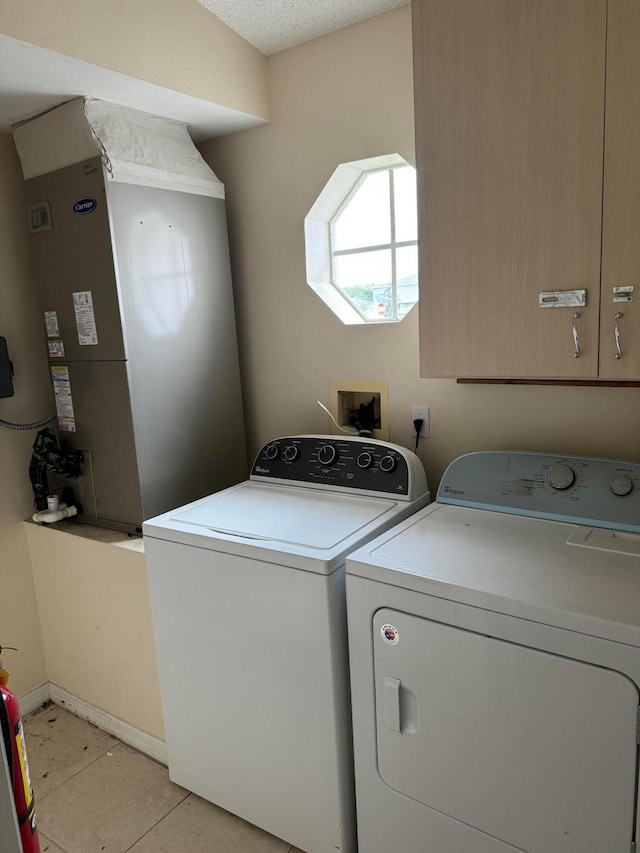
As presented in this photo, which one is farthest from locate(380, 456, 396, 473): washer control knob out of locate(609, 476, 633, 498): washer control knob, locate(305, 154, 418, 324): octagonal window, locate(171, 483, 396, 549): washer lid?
locate(609, 476, 633, 498): washer control knob

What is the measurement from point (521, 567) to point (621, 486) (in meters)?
0.42

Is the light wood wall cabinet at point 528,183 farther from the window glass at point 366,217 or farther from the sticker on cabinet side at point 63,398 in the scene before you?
the sticker on cabinet side at point 63,398

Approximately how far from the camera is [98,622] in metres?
2.28

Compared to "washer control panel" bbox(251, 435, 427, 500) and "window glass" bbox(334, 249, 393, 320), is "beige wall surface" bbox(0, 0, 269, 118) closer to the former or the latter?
"window glass" bbox(334, 249, 393, 320)

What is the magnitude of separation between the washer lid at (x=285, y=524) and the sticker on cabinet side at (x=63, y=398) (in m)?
0.69

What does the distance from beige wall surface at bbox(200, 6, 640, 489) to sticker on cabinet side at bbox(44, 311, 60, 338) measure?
73 cm

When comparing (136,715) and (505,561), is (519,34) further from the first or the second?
(136,715)

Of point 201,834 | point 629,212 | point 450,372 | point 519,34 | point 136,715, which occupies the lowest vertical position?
→ point 201,834

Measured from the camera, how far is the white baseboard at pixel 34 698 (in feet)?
8.12

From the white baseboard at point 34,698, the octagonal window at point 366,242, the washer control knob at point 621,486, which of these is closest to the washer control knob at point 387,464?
the octagonal window at point 366,242

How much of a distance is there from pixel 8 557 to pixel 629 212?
242 centimetres

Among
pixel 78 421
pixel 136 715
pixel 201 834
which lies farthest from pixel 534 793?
pixel 78 421

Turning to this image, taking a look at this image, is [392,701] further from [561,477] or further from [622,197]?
[622,197]

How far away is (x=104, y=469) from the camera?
223 cm
